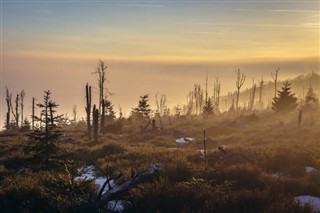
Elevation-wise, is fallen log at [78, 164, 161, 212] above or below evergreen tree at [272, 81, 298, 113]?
below

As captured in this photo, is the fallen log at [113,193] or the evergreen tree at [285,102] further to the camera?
the evergreen tree at [285,102]

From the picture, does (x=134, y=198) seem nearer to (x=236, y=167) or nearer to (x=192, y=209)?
(x=192, y=209)

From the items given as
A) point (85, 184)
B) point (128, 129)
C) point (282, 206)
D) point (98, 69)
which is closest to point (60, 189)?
point (85, 184)

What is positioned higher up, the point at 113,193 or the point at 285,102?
the point at 285,102

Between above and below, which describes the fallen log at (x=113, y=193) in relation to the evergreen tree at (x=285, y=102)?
below

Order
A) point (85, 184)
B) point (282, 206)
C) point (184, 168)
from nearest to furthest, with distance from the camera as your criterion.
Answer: point (282, 206) → point (85, 184) → point (184, 168)

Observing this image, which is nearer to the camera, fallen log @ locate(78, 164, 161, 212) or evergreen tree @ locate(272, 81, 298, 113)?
fallen log @ locate(78, 164, 161, 212)

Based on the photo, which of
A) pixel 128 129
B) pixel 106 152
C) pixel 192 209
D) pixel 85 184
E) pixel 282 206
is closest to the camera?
pixel 282 206

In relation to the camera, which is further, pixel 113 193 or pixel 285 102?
pixel 285 102

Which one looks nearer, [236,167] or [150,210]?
[150,210]

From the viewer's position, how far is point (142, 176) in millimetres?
8477

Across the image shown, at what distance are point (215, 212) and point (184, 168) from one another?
3.69 m

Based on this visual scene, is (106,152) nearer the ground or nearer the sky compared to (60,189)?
nearer the ground

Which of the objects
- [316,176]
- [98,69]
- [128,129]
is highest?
[98,69]
